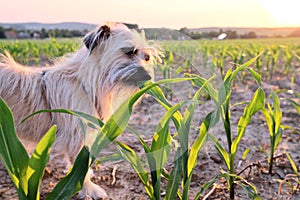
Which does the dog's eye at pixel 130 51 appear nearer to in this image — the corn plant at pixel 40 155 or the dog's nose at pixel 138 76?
the dog's nose at pixel 138 76

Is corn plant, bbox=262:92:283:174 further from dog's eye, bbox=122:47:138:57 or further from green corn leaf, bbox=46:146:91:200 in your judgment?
green corn leaf, bbox=46:146:91:200

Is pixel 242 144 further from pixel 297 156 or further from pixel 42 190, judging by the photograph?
pixel 42 190

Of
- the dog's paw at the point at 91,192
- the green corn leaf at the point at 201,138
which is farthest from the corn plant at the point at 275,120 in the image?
the dog's paw at the point at 91,192

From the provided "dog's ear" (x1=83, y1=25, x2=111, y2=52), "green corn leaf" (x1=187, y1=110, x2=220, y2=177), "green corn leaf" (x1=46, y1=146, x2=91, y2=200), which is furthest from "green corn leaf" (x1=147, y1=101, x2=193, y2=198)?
"dog's ear" (x1=83, y1=25, x2=111, y2=52)

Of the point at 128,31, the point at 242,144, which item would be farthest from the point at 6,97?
the point at 242,144

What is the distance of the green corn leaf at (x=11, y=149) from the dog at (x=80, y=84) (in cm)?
77

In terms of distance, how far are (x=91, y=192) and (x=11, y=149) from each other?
141 centimetres

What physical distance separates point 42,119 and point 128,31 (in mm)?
902

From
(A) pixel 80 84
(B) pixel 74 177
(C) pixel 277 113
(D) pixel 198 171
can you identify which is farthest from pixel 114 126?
(D) pixel 198 171

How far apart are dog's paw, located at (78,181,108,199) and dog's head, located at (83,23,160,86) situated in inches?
33.5

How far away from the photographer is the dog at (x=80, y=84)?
2.07 meters

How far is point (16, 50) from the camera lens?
35.6 ft

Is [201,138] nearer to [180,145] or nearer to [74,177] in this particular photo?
[180,145]

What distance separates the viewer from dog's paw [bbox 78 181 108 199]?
256cm
